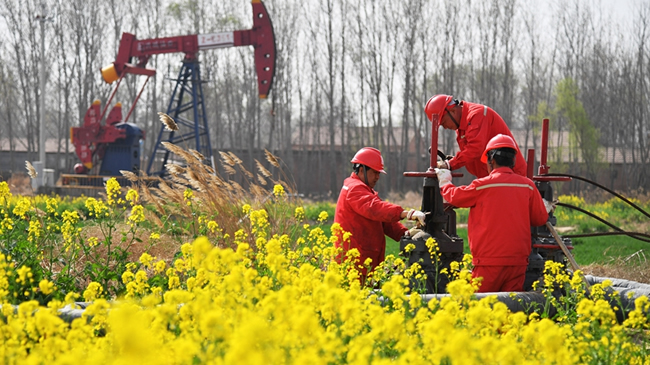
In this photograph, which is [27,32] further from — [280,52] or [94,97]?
[280,52]

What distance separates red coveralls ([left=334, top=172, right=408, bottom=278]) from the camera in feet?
17.0

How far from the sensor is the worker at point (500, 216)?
4.48 meters

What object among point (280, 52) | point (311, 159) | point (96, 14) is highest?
point (96, 14)

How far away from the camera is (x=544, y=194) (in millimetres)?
5340

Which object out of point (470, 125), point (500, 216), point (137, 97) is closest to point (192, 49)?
point (137, 97)

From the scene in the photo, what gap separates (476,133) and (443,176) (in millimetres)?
787

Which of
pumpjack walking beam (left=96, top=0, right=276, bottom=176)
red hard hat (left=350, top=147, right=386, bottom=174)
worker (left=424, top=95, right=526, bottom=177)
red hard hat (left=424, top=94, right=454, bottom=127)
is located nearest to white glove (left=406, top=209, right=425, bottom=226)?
worker (left=424, top=95, right=526, bottom=177)

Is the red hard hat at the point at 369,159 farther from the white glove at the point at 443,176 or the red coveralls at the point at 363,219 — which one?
the white glove at the point at 443,176

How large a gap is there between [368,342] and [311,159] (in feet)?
117

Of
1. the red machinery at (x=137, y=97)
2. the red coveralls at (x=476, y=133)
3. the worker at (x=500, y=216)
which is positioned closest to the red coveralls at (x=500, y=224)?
the worker at (x=500, y=216)

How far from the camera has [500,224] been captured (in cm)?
→ 448

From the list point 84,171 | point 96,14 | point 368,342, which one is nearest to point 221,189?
point 368,342

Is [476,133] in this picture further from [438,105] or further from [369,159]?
[369,159]

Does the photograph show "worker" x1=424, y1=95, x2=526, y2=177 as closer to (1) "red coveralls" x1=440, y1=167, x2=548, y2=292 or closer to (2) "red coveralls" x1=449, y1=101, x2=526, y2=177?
(2) "red coveralls" x1=449, y1=101, x2=526, y2=177
